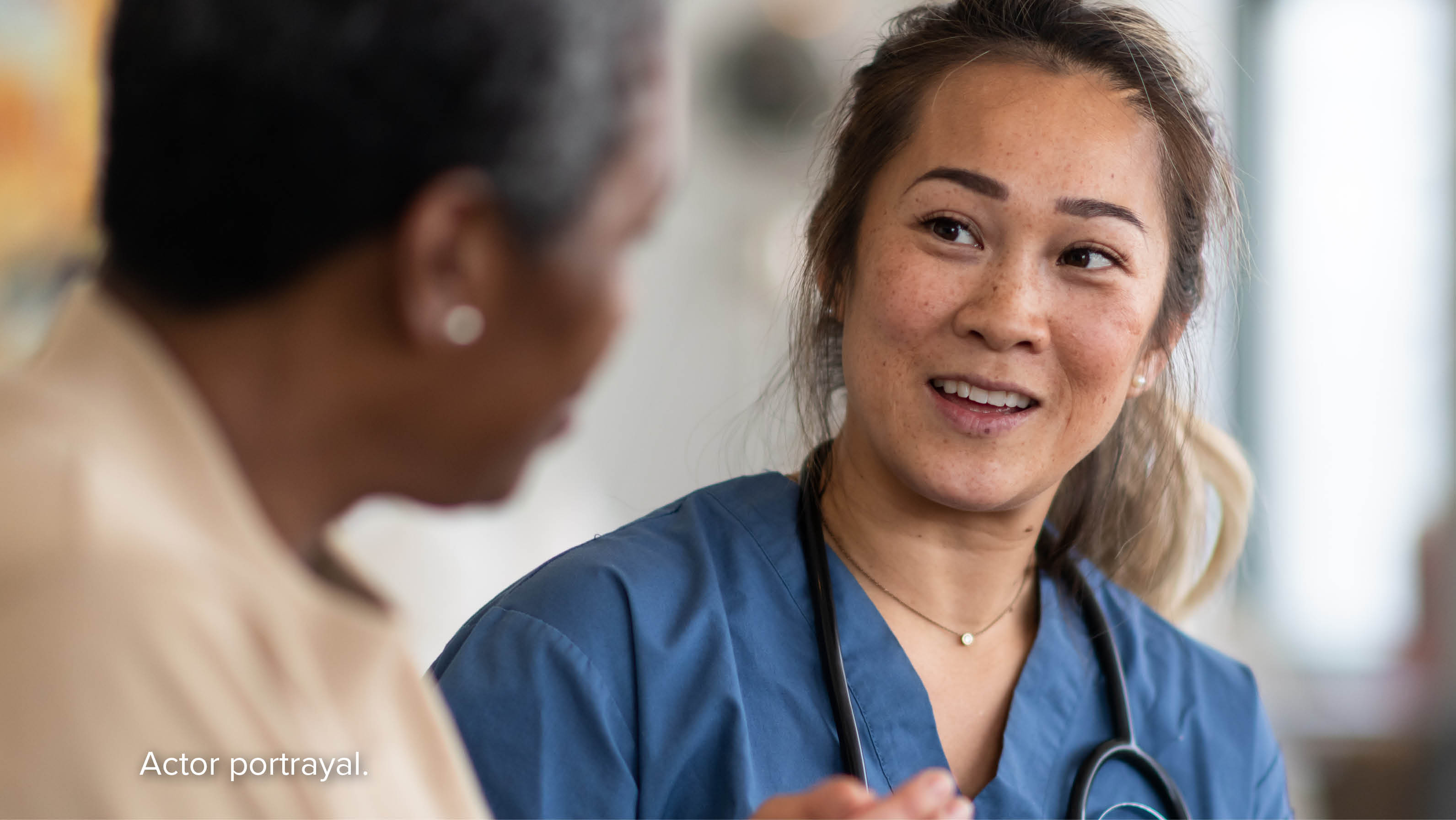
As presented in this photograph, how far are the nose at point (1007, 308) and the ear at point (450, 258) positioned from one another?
0.57 meters

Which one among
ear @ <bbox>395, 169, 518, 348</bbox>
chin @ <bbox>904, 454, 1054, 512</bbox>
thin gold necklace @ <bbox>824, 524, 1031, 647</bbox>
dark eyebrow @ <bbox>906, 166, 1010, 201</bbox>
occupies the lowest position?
thin gold necklace @ <bbox>824, 524, 1031, 647</bbox>

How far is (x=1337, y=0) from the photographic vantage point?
275 cm

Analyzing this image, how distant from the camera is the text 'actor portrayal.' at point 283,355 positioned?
0.32 meters

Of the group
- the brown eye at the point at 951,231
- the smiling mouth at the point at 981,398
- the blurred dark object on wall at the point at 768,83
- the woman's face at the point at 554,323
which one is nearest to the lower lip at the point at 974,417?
the smiling mouth at the point at 981,398

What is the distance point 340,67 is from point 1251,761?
37.4 inches

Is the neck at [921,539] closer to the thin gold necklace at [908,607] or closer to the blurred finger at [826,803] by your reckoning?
the thin gold necklace at [908,607]

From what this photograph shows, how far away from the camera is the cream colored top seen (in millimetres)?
311

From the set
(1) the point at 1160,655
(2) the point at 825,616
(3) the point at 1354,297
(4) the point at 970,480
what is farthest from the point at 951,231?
(3) the point at 1354,297

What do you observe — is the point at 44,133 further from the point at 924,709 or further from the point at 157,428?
the point at 157,428

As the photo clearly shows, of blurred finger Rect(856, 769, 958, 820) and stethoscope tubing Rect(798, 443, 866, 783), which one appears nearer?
blurred finger Rect(856, 769, 958, 820)

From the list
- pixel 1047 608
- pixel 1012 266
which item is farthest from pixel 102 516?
pixel 1047 608

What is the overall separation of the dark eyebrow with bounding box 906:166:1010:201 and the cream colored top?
61cm

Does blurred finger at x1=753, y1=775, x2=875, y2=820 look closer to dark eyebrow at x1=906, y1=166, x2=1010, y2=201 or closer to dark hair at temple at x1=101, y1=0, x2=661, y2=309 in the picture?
dark hair at temple at x1=101, y1=0, x2=661, y2=309

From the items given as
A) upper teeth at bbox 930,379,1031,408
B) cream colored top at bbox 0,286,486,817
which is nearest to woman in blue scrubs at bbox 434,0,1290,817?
upper teeth at bbox 930,379,1031,408
